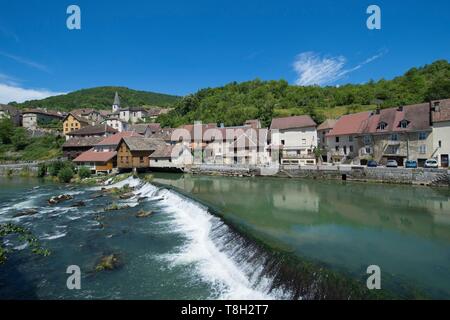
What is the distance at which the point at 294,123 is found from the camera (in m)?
53.9

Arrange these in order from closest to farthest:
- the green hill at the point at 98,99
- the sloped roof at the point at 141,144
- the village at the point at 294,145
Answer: the village at the point at 294,145, the sloped roof at the point at 141,144, the green hill at the point at 98,99

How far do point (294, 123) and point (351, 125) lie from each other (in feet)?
37.4

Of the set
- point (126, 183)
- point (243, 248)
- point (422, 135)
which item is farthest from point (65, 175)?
point (422, 135)

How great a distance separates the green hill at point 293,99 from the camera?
78.1m

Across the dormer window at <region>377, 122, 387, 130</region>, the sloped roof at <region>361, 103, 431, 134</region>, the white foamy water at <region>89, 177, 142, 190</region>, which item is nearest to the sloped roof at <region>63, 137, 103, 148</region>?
the white foamy water at <region>89, 177, 142, 190</region>

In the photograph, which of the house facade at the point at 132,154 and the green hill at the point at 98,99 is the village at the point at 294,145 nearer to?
the house facade at the point at 132,154

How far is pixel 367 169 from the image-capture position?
3291 cm

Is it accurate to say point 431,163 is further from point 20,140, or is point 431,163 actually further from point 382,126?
point 20,140

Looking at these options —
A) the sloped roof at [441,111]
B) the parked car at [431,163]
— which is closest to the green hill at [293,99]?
the sloped roof at [441,111]

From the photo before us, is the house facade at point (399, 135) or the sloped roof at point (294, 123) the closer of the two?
the house facade at point (399, 135)

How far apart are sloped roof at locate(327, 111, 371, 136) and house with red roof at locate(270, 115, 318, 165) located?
4.90 m

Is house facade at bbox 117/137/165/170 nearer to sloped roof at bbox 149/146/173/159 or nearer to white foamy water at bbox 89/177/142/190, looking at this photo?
sloped roof at bbox 149/146/173/159
